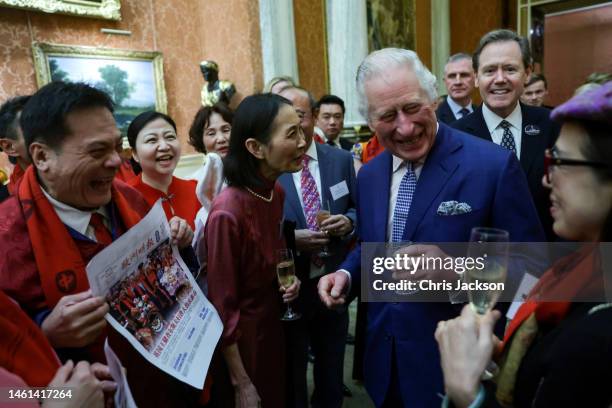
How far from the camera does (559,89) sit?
828cm

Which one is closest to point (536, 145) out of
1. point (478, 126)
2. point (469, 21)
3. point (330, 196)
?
point (478, 126)

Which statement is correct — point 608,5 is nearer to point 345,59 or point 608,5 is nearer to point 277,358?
point 345,59

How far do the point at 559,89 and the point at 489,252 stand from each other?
896 cm

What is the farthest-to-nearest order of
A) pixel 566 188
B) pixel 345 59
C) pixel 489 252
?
pixel 345 59, pixel 489 252, pixel 566 188

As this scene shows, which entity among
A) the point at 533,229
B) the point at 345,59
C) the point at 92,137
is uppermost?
the point at 345,59

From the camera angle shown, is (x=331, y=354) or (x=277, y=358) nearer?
(x=277, y=358)

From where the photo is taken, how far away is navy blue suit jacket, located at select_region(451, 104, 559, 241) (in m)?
2.18

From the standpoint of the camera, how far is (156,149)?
2.41 metres

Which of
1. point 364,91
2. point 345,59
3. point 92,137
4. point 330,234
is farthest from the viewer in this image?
point 345,59

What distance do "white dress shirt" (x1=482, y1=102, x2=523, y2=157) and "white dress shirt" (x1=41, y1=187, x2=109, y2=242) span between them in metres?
2.07

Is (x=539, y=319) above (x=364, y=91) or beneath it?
beneath

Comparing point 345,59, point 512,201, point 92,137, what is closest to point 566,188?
point 512,201

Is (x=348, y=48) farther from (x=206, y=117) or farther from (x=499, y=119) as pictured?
(x=499, y=119)

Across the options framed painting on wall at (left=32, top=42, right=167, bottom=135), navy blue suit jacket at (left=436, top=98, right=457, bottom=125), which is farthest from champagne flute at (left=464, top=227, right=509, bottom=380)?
framed painting on wall at (left=32, top=42, right=167, bottom=135)
